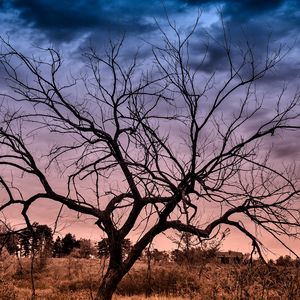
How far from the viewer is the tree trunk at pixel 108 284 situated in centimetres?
834

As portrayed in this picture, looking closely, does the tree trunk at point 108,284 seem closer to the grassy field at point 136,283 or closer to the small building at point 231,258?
the small building at point 231,258

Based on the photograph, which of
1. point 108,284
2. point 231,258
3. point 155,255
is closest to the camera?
point 108,284

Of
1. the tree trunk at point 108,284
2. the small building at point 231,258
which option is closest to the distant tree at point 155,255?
the tree trunk at point 108,284

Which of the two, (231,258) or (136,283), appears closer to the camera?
(231,258)

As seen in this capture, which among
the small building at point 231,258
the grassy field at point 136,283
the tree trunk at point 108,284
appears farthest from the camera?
the grassy field at point 136,283

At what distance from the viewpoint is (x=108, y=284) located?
846 centimetres

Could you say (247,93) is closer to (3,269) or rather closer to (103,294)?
(103,294)

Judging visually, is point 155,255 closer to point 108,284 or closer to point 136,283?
point 136,283

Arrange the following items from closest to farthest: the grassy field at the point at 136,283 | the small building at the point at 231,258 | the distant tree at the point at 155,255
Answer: the distant tree at the point at 155,255 → the small building at the point at 231,258 → the grassy field at the point at 136,283

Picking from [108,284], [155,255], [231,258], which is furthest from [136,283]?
[108,284]

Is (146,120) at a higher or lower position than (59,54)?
lower

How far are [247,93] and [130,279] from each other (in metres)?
13.7

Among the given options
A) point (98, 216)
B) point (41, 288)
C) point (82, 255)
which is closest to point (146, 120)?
point (98, 216)

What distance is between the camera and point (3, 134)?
8.91 meters
